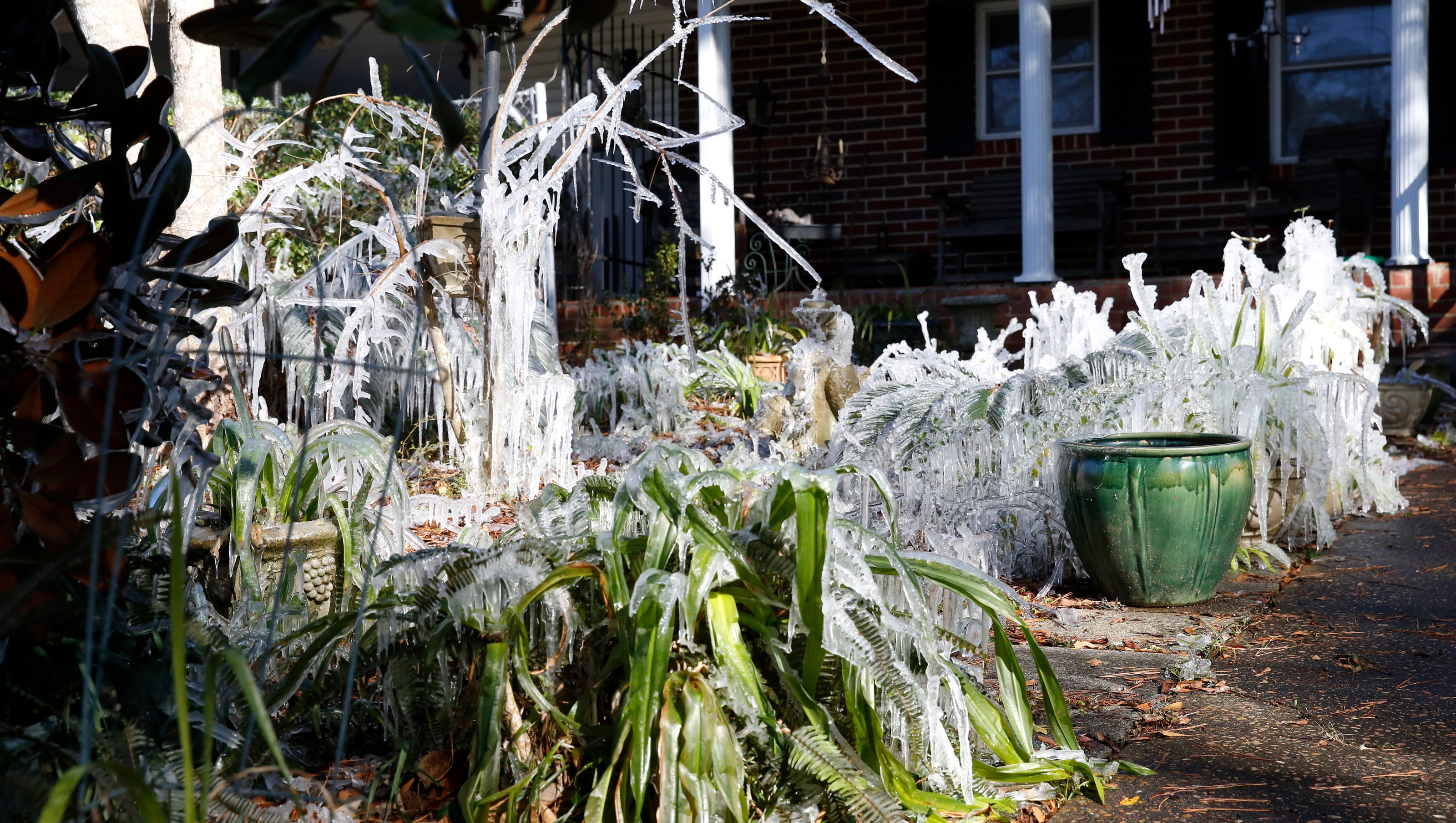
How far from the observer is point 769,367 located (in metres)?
6.92

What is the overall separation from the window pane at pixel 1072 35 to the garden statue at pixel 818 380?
6.55m

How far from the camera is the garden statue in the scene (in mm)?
4688

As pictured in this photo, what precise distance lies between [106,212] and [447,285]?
109 inches

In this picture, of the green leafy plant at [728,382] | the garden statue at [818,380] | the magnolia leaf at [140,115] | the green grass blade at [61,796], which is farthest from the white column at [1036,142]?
the green grass blade at [61,796]

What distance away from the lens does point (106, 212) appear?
1461mm

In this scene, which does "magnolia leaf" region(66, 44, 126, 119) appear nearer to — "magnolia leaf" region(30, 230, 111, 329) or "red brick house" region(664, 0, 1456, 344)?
"magnolia leaf" region(30, 230, 111, 329)

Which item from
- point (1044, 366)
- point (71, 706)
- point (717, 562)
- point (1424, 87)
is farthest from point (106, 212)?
point (1424, 87)

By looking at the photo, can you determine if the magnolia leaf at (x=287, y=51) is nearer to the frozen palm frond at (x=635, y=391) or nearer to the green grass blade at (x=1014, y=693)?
the green grass blade at (x=1014, y=693)

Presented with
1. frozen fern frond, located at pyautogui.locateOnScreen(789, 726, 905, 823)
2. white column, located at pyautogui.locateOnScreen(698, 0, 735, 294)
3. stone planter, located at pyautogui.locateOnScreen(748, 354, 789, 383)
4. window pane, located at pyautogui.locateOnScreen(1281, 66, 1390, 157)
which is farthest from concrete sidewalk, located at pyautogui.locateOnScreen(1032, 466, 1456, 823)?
window pane, located at pyautogui.locateOnScreen(1281, 66, 1390, 157)

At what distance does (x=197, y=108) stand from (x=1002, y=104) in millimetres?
7625

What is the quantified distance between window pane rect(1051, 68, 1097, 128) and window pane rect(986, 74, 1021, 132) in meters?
0.31

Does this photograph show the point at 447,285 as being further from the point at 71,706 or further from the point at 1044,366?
the point at 71,706

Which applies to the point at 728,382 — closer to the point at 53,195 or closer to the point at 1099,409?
the point at 1099,409

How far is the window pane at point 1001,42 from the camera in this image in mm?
10461
